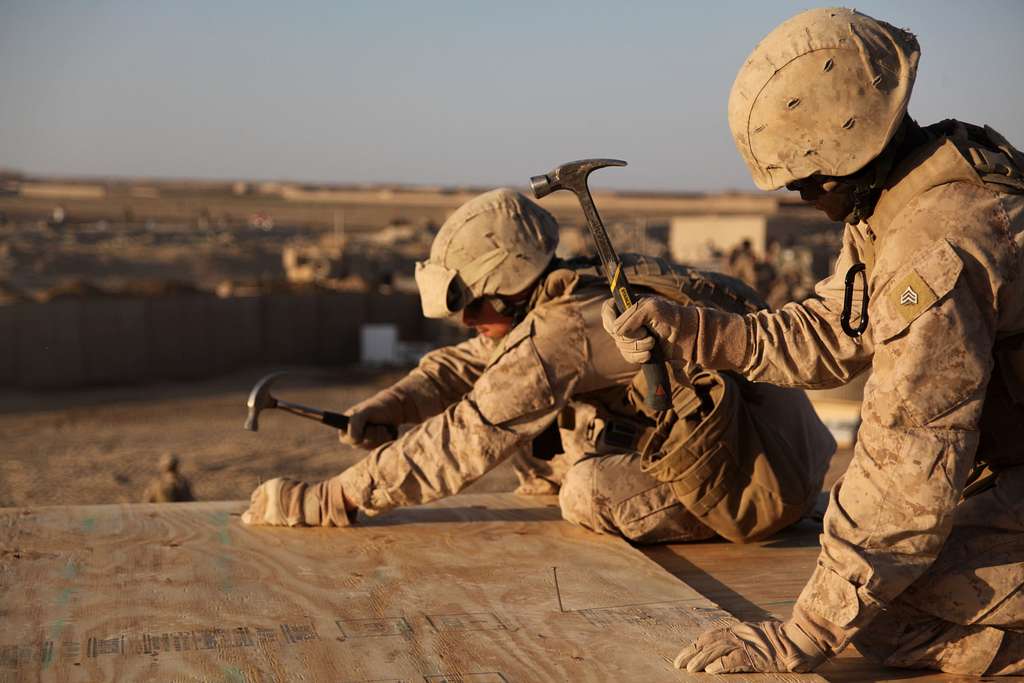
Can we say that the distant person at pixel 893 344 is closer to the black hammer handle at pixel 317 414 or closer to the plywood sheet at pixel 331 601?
the plywood sheet at pixel 331 601

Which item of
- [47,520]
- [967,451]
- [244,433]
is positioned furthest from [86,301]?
[967,451]

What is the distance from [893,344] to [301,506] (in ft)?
6.93

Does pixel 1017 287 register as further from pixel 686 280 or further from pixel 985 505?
pixel 686 280

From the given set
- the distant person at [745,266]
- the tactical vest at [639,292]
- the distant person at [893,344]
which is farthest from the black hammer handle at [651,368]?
the distant person at [745,266]

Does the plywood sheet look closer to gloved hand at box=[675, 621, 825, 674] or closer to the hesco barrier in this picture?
gloved hand at box=[675, 621, 825, 674]

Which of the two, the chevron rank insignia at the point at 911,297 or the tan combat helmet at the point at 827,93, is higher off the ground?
the tan combat helmet at the point at 827,93

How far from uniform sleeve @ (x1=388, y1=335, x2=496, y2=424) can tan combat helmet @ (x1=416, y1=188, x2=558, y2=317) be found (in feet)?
1.42

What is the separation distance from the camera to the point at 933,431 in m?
2.54

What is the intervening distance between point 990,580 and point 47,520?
286cm

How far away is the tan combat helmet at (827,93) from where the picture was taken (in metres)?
2.70

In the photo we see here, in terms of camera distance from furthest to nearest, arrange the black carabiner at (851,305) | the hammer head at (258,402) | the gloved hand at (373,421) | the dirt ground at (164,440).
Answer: the dirt ground at (164,440), the gloved hand at (373,421), the hammer head at (258,402), the black carabiner at (851,305)

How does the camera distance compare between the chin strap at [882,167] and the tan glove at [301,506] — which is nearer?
the chin strap at [882,167]

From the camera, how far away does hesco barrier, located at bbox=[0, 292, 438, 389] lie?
594 inches

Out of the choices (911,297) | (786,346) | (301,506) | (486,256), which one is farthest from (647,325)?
(301,506)
